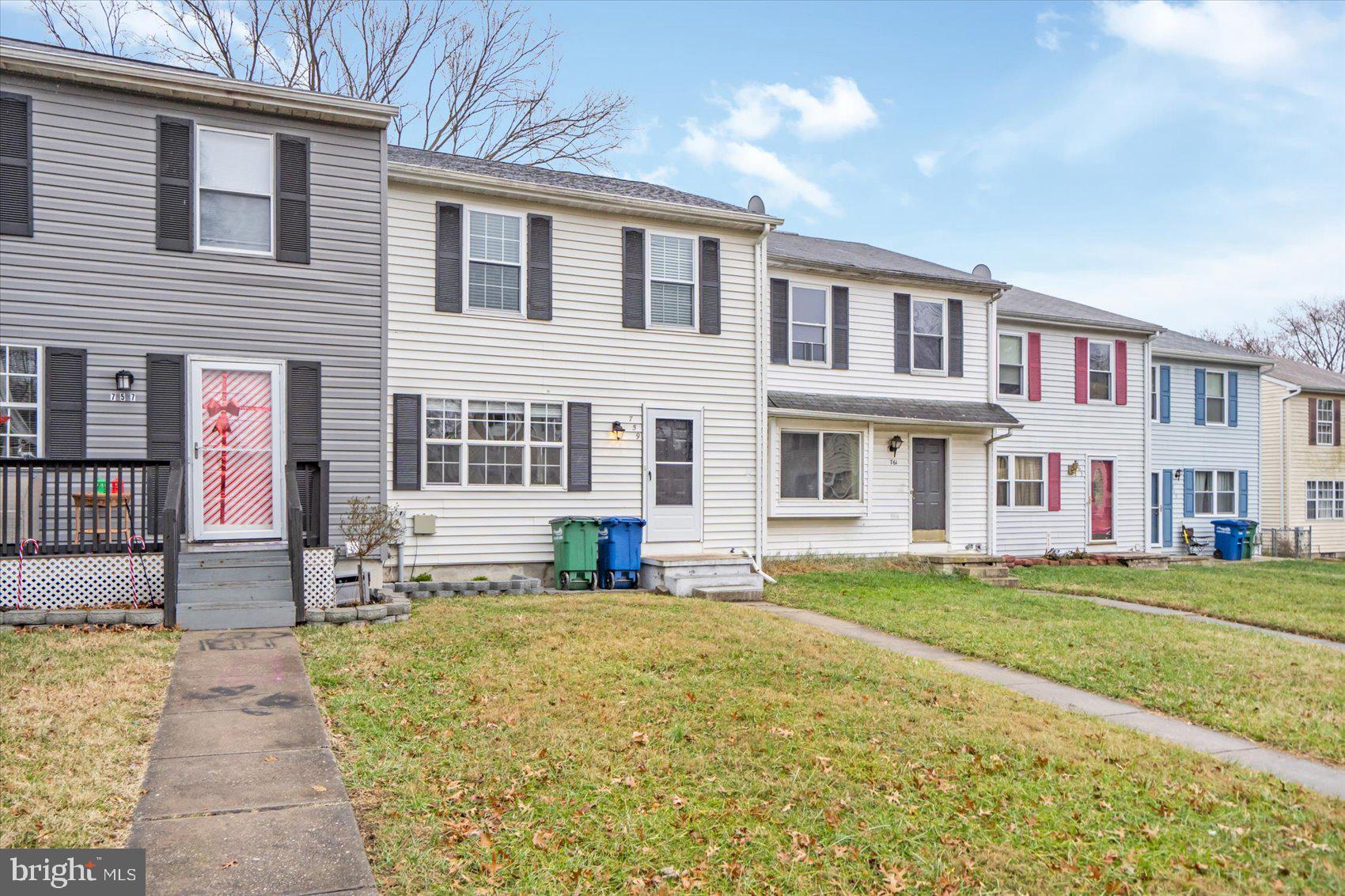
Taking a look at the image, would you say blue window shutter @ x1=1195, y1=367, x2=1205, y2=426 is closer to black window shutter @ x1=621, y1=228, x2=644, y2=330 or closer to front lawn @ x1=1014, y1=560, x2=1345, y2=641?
front lawn @ x1=1014, y1=560, x2=1345, y2=641

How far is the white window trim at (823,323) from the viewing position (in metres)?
15.3

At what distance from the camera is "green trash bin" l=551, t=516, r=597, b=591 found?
11906mm

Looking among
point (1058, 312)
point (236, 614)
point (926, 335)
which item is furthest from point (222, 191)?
point (1058, 312)

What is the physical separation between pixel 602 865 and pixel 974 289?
15.2 metres

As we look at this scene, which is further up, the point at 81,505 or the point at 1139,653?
the point at 81,505

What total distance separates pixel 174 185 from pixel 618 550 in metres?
6.79

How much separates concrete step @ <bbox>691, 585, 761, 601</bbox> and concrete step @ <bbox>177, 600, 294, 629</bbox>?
5244 mm

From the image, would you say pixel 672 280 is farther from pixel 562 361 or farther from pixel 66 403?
pixel 66 403

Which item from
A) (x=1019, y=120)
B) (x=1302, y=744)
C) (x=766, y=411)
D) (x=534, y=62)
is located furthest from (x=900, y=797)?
(x=534, y=62)

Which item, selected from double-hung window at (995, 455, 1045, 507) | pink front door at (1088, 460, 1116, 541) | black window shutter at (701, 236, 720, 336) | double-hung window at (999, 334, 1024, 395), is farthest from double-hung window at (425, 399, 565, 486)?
pink front door at (1088, 460, 1116, 541)

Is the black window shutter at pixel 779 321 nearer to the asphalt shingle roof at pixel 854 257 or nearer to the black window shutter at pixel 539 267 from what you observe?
the asphalt shingle roof at pixel 854 257

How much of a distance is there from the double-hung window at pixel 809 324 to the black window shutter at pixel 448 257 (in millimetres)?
5895

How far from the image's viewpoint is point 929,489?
16625 millimetres

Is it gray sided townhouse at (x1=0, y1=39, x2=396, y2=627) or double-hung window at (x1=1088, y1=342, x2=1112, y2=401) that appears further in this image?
double-hung window at (x1=1088, y1=342, x2=1112, y2=401)
